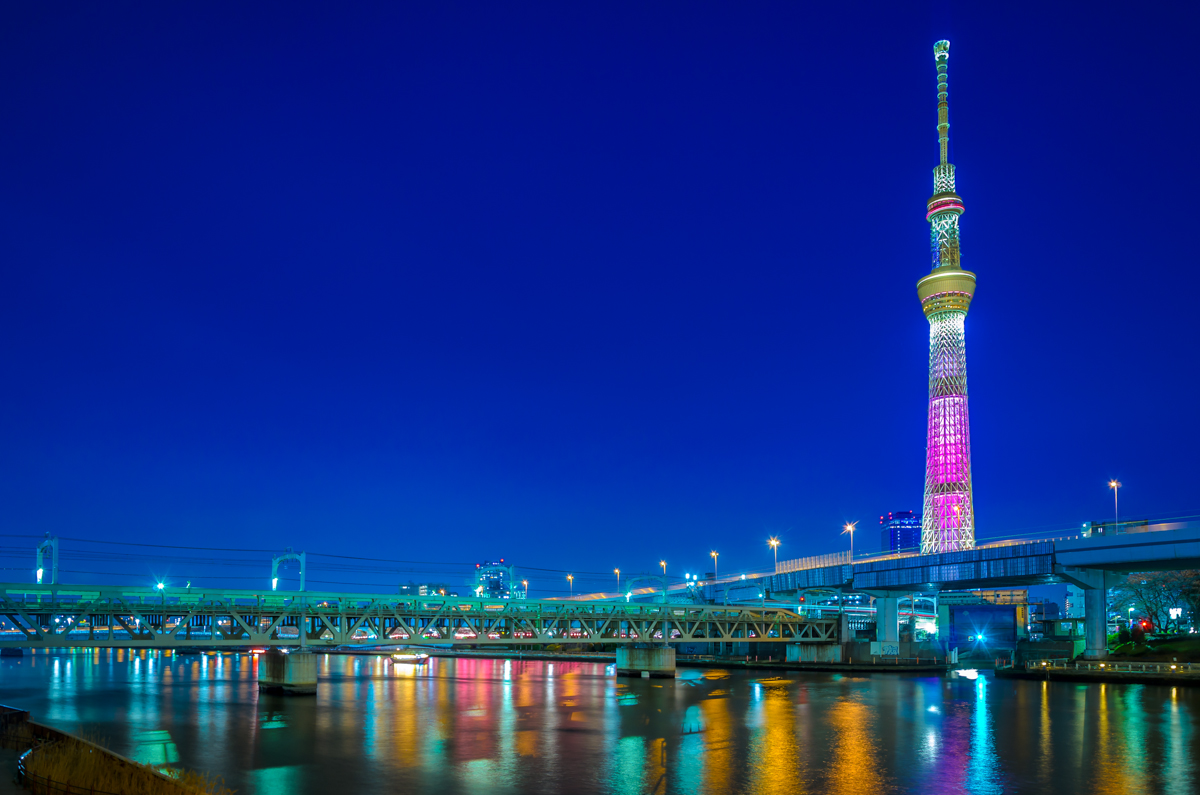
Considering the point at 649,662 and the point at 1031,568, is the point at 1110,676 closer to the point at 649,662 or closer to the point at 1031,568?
the point at 1031,568

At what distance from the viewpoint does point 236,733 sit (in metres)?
52.5

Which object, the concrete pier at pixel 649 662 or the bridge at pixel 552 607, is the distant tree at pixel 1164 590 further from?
the concrete pier at pixel 649 662

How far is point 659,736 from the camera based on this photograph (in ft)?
169

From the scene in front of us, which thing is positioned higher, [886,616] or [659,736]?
[659,736]

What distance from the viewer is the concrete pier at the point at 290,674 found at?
259 feet

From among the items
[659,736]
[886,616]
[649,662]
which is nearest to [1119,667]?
[886,616]

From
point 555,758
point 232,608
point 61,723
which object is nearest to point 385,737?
point 555,758

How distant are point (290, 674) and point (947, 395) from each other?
12797 centimetres

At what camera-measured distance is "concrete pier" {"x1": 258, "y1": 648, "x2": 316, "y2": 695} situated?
7888 cm

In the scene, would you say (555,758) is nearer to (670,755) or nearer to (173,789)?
(670,755)

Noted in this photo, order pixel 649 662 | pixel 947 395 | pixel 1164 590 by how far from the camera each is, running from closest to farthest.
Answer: pixel 649 662 → pixel 1164 590 → pixel 947 395

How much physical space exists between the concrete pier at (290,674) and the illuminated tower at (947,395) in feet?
365

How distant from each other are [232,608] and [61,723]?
2605 centimetres

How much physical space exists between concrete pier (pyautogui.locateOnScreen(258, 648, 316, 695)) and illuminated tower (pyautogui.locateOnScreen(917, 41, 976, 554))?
4379 inches
